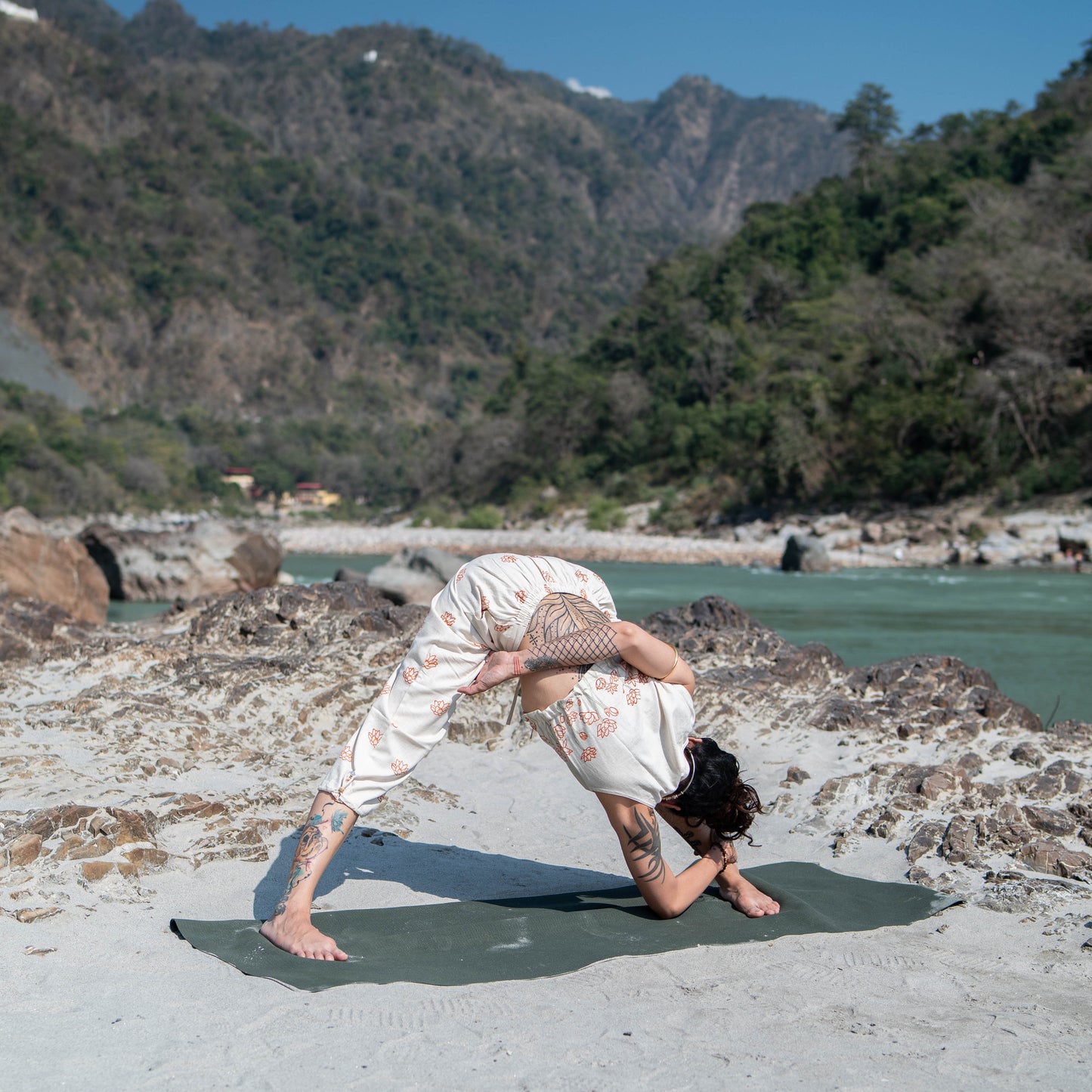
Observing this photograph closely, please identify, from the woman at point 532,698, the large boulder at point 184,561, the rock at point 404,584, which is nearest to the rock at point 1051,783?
the woman at point 532,698

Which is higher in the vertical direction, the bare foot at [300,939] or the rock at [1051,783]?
the rock at [1051,783]

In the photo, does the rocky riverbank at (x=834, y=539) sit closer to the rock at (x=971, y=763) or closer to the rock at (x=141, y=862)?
the rock at (x=141, y=862)

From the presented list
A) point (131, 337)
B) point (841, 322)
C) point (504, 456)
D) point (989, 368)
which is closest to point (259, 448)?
point (131, 337)

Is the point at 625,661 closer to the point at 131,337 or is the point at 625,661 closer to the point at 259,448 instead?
the point at 259,448

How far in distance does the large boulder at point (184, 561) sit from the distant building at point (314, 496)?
182ft

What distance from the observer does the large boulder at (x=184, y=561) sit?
546 inches

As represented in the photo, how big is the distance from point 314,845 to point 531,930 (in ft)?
2.02

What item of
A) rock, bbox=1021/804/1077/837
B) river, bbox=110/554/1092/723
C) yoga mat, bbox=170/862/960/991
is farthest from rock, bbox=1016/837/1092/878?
river, bbox=110/554/1092/723

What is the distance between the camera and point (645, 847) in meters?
2.79

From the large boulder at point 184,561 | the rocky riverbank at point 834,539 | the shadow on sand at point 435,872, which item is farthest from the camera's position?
the rocky riverbank at point 834,539

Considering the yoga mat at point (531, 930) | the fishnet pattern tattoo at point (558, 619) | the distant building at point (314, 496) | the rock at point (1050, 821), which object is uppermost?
the fishnet pattern tattoo at point (558, 619)

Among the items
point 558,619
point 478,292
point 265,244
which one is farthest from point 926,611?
point 265,244

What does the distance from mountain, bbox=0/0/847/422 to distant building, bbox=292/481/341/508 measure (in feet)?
52.8

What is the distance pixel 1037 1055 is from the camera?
216cm
